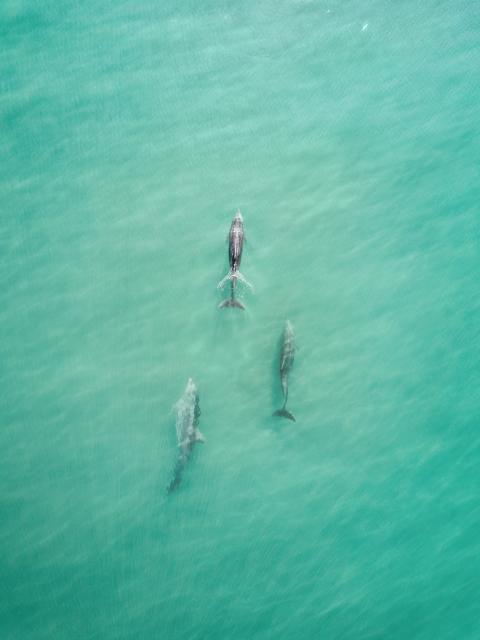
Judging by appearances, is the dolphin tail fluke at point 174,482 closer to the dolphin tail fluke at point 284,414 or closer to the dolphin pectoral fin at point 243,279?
the dolphin tail fluke at point 284,414

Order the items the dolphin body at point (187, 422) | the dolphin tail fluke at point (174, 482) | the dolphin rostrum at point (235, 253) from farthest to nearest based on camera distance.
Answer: the dolphin tail fluke at point (174, 482)
the dolphin body at point (187, 422)
the dolphin rostrum at point (235, 253)

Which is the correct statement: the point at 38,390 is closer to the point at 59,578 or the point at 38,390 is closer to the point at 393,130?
the point at 59,578

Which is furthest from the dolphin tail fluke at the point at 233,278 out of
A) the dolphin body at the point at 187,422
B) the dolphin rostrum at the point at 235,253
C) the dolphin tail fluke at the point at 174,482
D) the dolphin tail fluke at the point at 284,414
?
the dolphin tail fluke at the point at 174,482

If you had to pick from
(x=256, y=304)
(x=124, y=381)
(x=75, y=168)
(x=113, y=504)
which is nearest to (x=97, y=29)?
(x=75, y=168)

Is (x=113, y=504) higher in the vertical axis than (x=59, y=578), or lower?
higher

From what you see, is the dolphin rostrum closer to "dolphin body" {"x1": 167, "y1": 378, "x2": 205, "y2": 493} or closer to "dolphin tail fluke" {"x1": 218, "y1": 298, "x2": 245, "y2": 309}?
"dolphin tail fluke" {"x1": 218, "y1": 298, "x2": 245, "y2": 309}

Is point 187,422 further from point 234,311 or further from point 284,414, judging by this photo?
point 234,311
